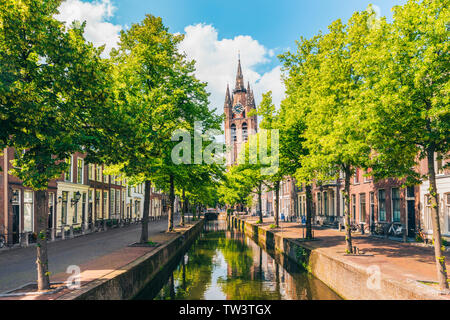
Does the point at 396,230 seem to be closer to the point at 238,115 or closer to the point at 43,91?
the point at 43,91

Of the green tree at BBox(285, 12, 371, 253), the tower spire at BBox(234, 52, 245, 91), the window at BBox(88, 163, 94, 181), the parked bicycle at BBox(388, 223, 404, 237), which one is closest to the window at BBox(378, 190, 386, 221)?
the parked bicycle at BBox(388, 223, 404, 237)

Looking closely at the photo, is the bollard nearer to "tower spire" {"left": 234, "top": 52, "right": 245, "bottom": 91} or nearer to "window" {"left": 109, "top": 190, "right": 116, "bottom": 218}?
"window" {"left": 109, "top": 190, "right": 116, "bottom": 218}

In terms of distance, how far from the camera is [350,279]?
11.6 m

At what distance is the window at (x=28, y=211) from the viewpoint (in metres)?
22.1

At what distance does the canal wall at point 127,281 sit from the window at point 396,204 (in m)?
15.3

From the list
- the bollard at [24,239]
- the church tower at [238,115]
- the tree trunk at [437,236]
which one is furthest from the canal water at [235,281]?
the church tower at [238,115]

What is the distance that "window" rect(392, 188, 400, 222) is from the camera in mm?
23438

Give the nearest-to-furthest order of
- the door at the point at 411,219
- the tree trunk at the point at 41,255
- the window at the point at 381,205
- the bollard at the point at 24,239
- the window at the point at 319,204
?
the tree trunk at the point at 41,255
the bollard at the point at 24,239
the door at the point at 411,219
the window at the point at 381,205
the window at the point at 319,204

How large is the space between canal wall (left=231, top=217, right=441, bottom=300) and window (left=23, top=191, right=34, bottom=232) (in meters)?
16.5

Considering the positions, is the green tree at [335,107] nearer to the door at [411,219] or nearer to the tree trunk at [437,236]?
the tree trunk at [437,236]

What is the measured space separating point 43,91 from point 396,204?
22.5 meters
